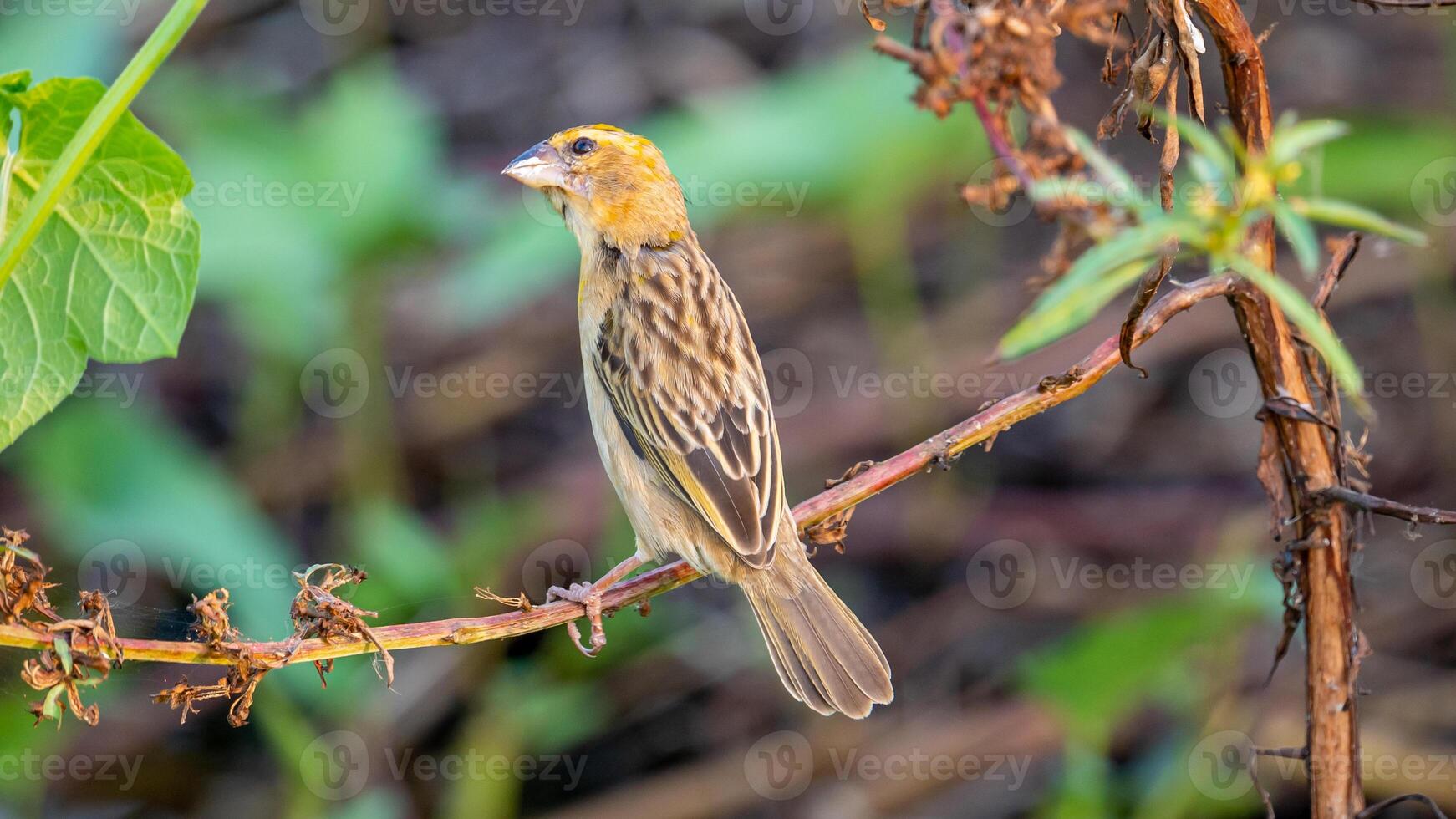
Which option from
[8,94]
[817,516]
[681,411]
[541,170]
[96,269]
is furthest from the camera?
[541,170]

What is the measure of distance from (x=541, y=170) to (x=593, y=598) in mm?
1622

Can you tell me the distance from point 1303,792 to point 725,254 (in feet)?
11.9

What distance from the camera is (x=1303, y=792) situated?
508cm

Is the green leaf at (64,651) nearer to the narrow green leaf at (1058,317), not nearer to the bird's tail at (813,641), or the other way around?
the narrow green leaf at (1058,317)

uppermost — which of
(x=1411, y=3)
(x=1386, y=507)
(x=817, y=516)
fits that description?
(x=1411, y=3)

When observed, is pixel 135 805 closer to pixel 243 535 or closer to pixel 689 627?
pixel 243 535

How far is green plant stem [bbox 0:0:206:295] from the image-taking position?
184cm

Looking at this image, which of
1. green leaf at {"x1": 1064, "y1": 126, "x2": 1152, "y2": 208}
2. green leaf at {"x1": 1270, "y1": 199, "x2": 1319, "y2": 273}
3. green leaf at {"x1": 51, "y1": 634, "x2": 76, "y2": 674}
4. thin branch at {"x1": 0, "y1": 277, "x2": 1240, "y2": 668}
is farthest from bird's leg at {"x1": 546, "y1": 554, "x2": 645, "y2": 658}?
green leaf at {"x1": 1270, "y1": 199, "x2": 1319, "y2": 273}

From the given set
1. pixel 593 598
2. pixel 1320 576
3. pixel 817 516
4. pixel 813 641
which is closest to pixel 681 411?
pixel 813 641

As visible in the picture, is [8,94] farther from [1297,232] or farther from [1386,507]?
[1386,507]

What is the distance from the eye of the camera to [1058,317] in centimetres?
150

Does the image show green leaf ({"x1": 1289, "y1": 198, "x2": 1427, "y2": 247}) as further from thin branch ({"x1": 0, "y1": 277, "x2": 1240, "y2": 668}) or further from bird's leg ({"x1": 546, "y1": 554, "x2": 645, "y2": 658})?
bird's leg ({"x1": 546, "y1": 554, "x2": 645, "y2": 658})

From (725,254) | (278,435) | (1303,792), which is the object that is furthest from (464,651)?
(1303,792)

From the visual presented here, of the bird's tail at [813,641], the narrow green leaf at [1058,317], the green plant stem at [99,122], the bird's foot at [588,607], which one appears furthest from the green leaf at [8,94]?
the bird's tail at [813,641]
